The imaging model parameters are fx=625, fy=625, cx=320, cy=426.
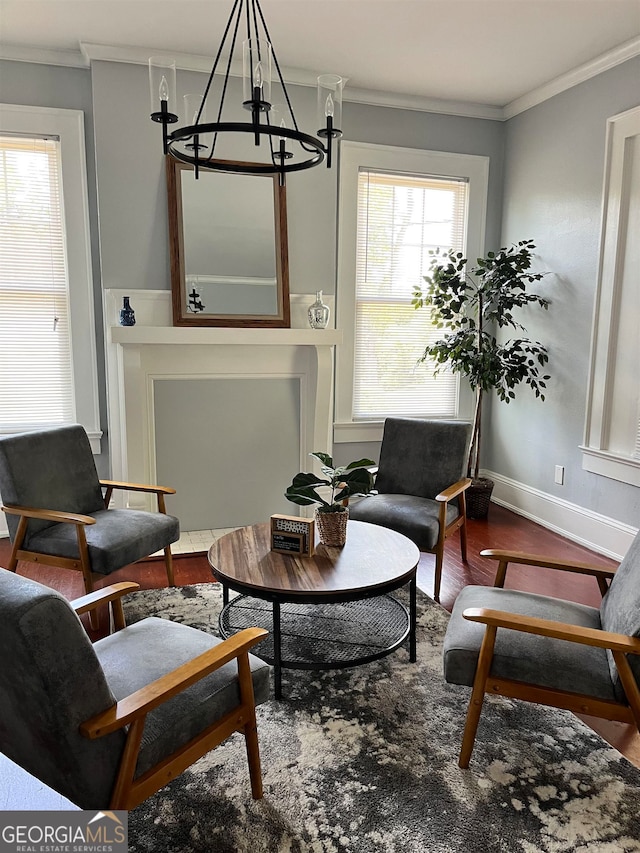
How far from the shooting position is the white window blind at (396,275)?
448 centimetres

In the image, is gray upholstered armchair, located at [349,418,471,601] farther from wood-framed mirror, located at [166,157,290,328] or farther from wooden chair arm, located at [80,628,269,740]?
wooden chair arm, located at [80,628,269,740]

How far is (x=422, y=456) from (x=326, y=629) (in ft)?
4.16

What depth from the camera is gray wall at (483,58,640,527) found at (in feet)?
12.4

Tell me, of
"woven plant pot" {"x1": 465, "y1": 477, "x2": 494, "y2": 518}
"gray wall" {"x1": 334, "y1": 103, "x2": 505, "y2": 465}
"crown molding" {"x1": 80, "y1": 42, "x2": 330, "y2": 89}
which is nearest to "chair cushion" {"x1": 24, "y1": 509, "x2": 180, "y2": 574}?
"gray wall" {"x1": 334, "y1": 103, "x2": 505, "y2": 465}

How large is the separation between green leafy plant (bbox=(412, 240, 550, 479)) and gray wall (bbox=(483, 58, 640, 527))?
13 cm

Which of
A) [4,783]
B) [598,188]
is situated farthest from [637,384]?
[4,783]

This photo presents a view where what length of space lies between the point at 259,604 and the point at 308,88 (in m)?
3.18

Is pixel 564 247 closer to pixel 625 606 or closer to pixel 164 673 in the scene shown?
pixel 625 606

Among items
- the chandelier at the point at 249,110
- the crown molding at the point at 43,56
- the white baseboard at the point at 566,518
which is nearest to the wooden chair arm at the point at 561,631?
the chandelier at the point at 249,110

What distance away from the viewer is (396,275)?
180 inches

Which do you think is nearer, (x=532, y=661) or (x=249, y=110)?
(x=532, y=661)

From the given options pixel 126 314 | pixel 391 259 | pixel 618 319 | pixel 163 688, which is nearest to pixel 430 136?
pixel 391 259

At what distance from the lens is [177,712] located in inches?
63.8

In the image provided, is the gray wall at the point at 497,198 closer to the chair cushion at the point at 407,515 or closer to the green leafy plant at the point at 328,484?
the chair cushion at the point at 407,515
